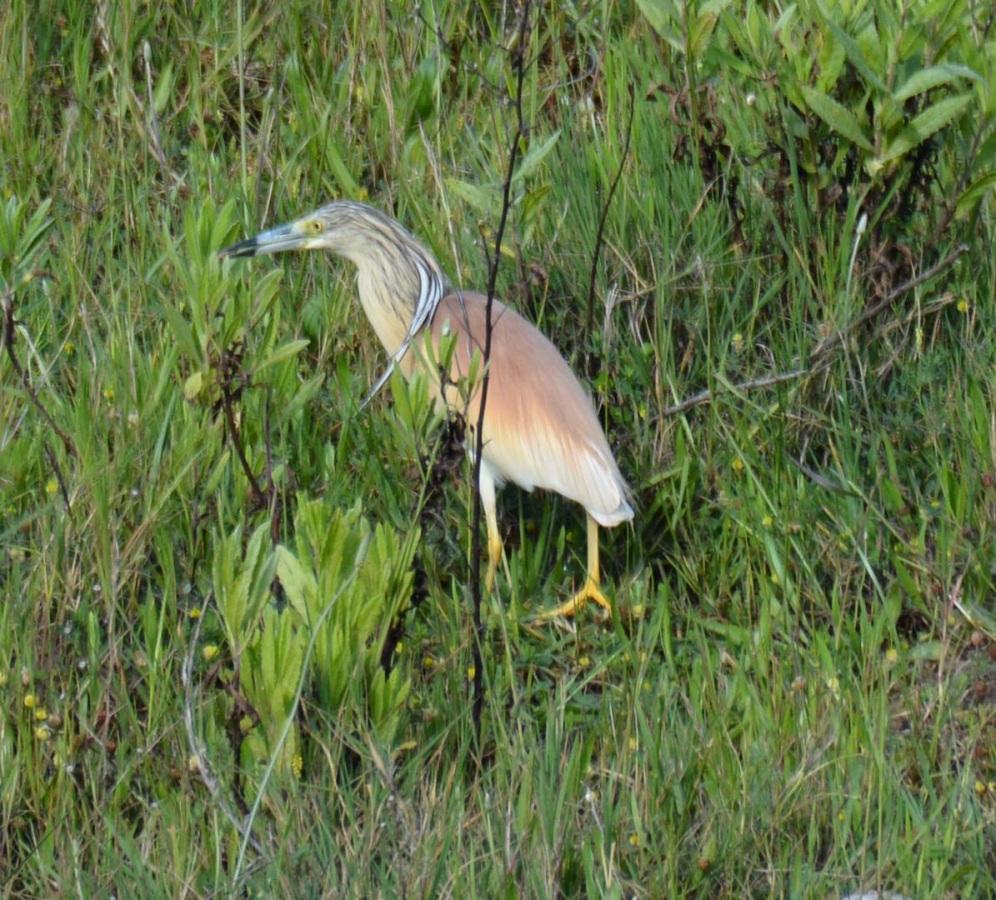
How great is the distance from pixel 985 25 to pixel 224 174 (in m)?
1.99

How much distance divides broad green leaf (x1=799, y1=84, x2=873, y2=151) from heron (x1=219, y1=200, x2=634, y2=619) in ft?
2.56

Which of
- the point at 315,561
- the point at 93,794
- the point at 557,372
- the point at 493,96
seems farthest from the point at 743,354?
the point at 93,794

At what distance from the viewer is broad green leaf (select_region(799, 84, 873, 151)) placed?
3.36m

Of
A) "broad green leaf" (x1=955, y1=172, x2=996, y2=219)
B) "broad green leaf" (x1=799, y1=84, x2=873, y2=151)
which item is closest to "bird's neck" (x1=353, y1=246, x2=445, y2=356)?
"broad green leaf" (x1=799, y1=84, x2=873, y2=151)

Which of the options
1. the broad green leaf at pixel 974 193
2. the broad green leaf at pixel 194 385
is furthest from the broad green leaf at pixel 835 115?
the broad green leaf at pixel 194 385

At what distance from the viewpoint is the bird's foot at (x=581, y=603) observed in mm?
3250

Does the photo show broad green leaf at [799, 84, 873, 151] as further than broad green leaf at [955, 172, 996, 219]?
No

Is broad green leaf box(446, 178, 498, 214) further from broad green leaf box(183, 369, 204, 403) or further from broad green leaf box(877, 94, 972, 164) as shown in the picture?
broad green leaf box(877, 94, 972, 164)

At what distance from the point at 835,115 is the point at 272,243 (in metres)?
1.30

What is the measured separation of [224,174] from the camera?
425cm

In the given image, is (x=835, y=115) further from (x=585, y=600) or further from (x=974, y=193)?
(x=585, y=600)

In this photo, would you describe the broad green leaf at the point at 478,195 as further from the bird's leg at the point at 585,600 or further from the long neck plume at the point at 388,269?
the bird's leg at the point at 585,600

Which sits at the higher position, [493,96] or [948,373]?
[493,96]

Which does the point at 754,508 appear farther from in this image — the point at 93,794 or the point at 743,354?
the point at 93,794
